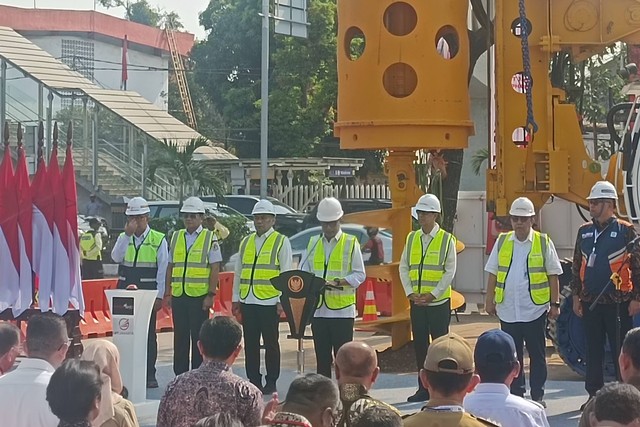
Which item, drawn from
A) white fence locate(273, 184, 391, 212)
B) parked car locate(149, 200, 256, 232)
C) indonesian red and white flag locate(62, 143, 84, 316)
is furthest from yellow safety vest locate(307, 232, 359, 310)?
white fence locate(273, 184, 391, 212)

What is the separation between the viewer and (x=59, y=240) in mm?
11961

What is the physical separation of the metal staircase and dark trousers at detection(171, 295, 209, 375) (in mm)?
42288

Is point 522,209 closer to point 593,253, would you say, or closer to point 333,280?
point 593,253

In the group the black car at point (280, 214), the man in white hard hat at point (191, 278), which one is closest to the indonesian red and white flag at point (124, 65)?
the black car at point (280, 214)

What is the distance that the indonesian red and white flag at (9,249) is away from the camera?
1195 cm

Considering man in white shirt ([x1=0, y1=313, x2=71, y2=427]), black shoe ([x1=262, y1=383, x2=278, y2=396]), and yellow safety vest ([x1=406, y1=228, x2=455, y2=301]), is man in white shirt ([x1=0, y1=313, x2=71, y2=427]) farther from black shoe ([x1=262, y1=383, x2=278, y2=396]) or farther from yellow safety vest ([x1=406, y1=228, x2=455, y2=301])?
black shoe ([x1=262, y1=383, x2=278, y2=396])

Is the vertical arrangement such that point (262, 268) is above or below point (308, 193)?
below

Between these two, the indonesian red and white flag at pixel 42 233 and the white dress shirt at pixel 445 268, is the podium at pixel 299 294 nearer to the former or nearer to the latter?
the white dress shirt at pixel 445 268

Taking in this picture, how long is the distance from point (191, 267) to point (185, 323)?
0.57 m

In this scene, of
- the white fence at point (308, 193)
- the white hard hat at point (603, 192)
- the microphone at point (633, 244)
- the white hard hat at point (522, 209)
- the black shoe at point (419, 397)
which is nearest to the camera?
the microphone at point (633, 244)

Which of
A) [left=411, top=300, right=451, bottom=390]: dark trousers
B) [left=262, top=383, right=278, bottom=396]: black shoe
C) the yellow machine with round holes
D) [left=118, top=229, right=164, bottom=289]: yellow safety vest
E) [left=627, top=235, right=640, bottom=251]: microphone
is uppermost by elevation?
the yellow machine with round holes

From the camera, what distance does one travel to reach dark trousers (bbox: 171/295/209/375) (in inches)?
482

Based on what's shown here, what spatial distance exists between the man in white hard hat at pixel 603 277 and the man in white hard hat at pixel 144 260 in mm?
4198

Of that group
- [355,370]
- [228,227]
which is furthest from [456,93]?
[228,227]
